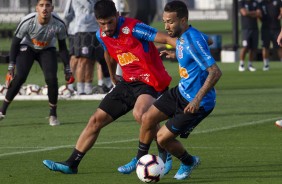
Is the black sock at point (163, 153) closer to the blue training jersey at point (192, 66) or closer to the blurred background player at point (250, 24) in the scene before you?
the blue training jersey at point (192, 66)

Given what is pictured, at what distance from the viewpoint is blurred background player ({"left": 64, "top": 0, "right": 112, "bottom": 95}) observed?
22.6 m

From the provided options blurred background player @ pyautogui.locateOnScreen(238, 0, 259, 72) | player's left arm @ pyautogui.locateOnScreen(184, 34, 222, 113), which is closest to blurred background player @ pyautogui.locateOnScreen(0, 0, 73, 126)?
player's left arm @ pyautogui.locateOnScreen(184, 34, 222, 113)

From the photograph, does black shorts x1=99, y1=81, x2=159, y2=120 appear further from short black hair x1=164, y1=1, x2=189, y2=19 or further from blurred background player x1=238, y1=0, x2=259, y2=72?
blurred background player x1=238, y1=0, x2=259, y2=72

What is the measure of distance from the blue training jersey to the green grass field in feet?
2.90

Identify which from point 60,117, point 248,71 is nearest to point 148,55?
point 60,117

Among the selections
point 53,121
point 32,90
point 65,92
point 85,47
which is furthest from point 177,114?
point 32,90

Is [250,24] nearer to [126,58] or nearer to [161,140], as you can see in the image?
[126,58]

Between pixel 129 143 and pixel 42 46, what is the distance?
318cm

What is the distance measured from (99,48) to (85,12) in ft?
2.63

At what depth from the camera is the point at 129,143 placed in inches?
591

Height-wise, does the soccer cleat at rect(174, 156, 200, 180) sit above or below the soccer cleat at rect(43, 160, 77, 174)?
above

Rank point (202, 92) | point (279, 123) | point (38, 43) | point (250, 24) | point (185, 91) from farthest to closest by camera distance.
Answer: point (250, 24), point (38, 43), point (279, 123), point (185, 91), point (202, 92)

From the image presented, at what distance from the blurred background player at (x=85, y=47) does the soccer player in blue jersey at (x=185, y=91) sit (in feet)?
35.8

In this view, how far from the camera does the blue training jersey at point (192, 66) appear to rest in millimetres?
11211
